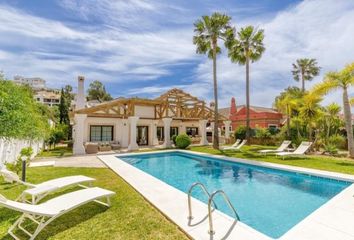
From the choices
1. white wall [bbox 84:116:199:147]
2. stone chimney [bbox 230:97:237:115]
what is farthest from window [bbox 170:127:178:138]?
stone chimney [bbox 230:97:237:115]

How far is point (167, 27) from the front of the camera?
555 inches

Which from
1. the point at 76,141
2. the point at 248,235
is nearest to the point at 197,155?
the point at 76,141

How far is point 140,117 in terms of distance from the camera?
24703mm

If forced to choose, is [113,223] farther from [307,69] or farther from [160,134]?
[307,69]

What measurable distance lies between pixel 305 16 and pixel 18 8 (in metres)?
14.5

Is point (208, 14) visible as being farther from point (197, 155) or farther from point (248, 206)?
point (248, 206)

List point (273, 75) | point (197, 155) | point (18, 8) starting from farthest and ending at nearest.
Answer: point (273, 75)
point (197, 155)
point (18, 8)

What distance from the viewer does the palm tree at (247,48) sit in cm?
2278

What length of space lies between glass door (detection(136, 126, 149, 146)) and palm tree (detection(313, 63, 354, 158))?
18888mm

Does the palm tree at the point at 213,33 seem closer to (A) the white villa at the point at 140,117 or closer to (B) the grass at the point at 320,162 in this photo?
(A) the white villa at the point at 140,117

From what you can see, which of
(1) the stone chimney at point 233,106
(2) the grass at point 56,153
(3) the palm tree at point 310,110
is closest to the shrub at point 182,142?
(2) the grass at point 56,153

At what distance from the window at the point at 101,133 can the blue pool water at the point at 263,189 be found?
1275 cm

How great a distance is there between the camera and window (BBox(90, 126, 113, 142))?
76.5ft

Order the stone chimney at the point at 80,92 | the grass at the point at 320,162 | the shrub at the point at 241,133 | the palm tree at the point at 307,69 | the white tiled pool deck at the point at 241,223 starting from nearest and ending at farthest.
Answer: the white tiled pool deck at the point at 241,223, the grass at the point at 320,162, the stone chimney at the point at 80,92, the shrub at the point at 241,133, the palm tree at the point at 307,69
